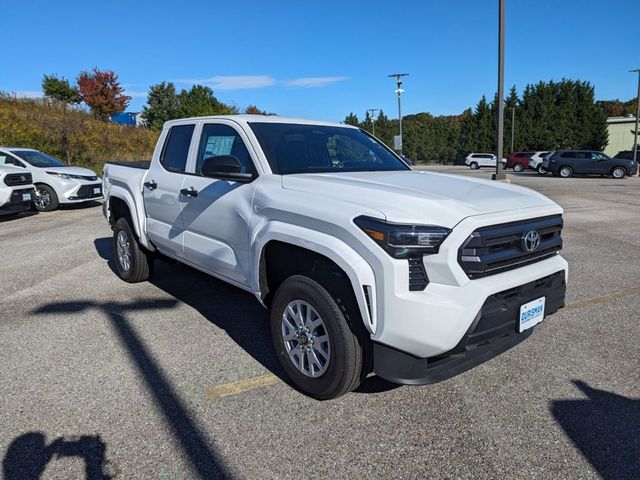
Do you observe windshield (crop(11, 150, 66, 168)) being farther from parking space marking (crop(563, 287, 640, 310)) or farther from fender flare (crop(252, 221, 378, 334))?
parking space marking (crop(563, 287, 640, 310))

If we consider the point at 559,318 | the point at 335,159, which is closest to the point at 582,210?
the point at 559,318

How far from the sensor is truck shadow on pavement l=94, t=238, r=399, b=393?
3734 mm

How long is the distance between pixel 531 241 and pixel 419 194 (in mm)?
781

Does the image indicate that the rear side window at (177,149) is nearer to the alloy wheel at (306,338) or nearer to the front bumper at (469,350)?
the alloy wheel at (306,338)

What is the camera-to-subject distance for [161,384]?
3416mm

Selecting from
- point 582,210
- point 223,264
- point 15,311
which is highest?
point 223,264

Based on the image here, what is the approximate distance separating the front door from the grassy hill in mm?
23865

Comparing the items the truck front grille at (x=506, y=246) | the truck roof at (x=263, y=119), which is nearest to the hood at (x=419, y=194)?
the truck front grille at (x=506, y=246)

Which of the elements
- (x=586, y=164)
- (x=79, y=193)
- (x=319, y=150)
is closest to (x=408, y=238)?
(x=319, y=150)

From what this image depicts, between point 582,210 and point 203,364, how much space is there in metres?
12.3

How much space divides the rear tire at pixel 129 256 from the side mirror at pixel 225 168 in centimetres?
247

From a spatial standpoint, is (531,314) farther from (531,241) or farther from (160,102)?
(160,102)

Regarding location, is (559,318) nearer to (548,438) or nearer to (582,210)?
(548,438)

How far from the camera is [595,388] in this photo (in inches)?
130
